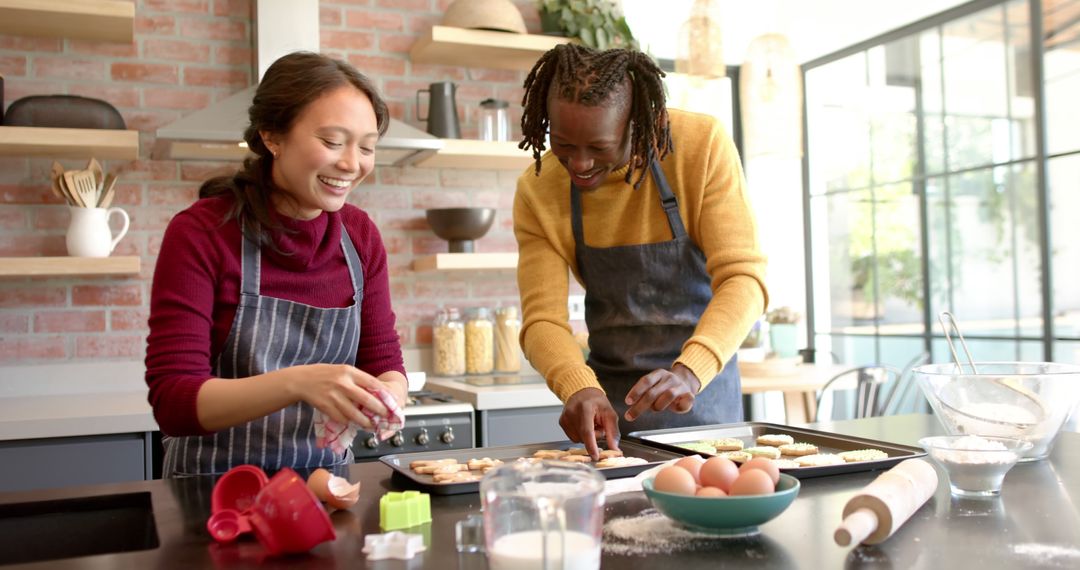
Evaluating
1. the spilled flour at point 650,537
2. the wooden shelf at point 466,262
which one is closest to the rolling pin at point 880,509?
the spilled flour at point 650,537

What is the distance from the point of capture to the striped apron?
150 centimetres

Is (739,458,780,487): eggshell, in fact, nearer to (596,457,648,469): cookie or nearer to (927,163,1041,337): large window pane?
(596,457,648,469): cookie

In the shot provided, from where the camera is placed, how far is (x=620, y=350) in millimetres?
1891

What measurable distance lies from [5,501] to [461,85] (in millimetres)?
2566

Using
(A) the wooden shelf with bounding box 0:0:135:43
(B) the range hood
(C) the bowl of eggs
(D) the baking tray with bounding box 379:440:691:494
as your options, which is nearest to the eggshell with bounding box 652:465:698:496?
(C) the bowl of eggs

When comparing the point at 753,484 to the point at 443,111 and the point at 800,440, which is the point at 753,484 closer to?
the point at 800,440

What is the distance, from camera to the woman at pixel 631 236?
5.43ft

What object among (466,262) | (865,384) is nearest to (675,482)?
(466,262)

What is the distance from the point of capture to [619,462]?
1.34m

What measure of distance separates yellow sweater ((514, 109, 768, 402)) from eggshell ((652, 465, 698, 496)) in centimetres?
61

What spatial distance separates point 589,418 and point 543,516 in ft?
2.25

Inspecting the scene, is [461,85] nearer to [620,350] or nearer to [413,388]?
[413,388]

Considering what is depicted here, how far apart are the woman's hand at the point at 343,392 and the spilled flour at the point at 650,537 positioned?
34 centimetres

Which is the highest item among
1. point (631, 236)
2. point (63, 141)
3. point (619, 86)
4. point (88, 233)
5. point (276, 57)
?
point (276, 57)
